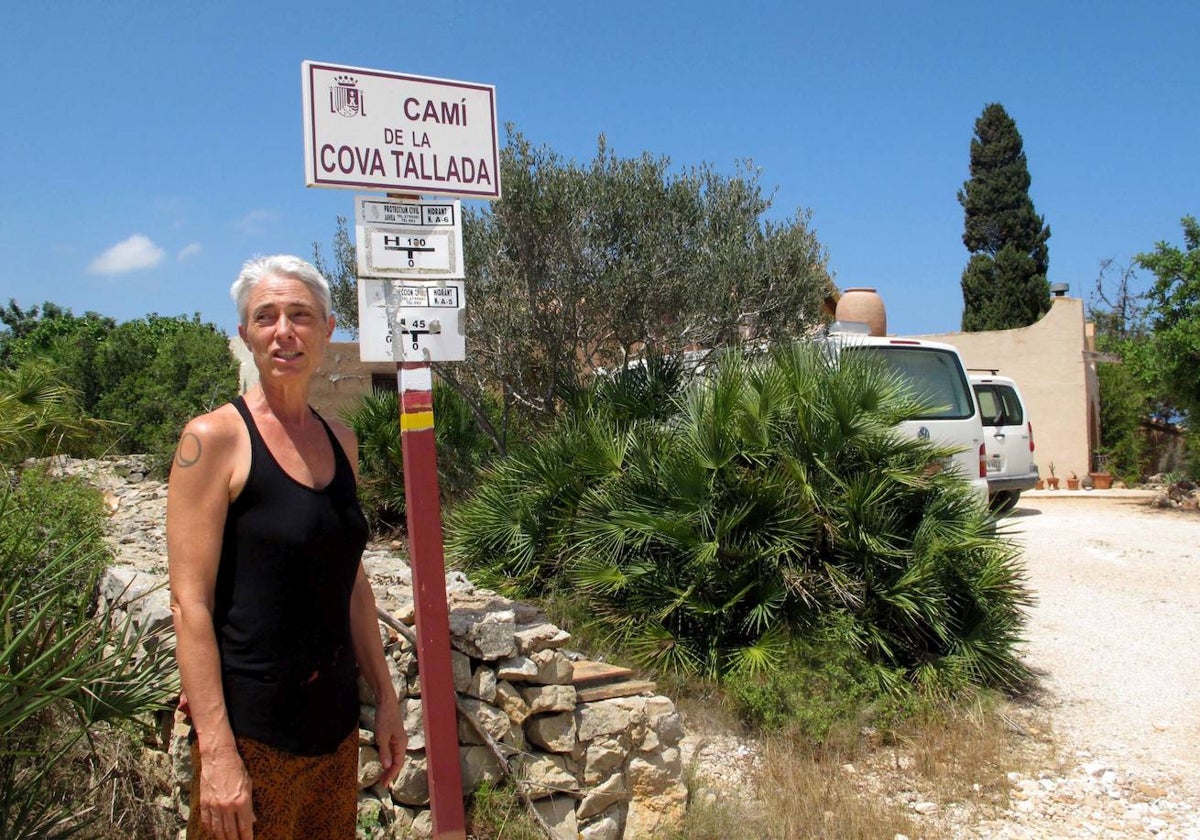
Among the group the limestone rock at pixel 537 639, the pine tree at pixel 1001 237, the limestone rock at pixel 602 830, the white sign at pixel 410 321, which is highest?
the pine tree at pixel 1001 237

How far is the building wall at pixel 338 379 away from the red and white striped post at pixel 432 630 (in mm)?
9512

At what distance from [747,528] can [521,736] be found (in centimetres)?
213

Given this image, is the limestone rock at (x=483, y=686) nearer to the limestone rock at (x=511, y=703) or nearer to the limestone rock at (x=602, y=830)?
the limestone rock at (x=511, y=703)

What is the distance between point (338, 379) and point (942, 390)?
7981 mm

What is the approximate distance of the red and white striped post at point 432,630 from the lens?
11.1 ft

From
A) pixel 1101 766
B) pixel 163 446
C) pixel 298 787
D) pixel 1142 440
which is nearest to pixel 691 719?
pixel 1101 766

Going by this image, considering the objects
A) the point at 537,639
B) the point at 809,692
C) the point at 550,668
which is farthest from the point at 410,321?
the point at 809,692

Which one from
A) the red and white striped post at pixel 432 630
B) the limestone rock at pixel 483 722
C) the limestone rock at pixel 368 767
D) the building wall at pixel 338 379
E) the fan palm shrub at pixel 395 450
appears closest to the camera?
the red and white striped post at pixel 432 630

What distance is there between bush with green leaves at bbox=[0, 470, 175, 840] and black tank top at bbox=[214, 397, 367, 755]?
0.53m

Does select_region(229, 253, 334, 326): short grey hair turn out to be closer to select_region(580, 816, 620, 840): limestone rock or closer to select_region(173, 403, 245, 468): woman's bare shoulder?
select_region(173, 403, 245, 468): woman's bare shoulder

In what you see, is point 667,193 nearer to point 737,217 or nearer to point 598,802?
point 737,217

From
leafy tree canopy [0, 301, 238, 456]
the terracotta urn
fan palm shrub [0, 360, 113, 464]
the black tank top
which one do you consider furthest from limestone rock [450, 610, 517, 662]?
the terracotta urn

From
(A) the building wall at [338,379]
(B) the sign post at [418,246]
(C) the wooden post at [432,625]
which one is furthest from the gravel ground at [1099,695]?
(A) the building wall at [338,379]

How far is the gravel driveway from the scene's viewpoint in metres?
4.81
